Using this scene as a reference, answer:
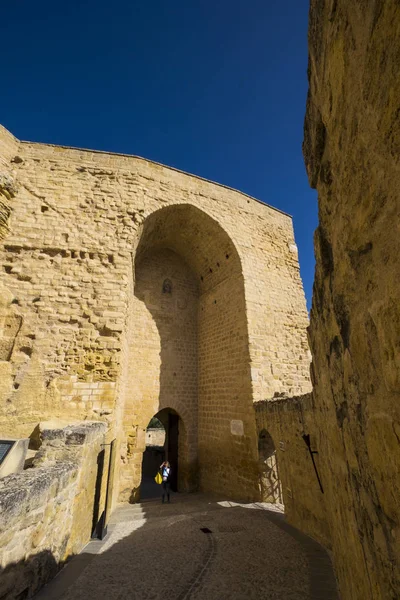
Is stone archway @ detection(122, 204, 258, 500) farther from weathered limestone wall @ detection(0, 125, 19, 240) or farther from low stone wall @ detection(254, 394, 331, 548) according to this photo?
weathered limestone wall @ detection(0, 125, 19, 240)

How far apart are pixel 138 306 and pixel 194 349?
7.37 feet

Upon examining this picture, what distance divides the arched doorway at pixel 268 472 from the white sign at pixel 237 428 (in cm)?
64

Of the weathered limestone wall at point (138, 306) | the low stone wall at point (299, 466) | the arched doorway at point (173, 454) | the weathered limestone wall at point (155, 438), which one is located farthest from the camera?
the weathered limestone wall at point (155, 438)

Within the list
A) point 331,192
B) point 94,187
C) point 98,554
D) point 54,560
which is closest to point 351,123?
point 331,192

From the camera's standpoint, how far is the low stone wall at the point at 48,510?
7.49 feet

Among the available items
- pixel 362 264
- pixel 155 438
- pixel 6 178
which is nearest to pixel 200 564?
pixel 362 264

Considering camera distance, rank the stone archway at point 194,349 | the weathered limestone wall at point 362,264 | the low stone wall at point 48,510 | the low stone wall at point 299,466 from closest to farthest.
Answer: the weathered limestone wall at point 362,264
the low stone wall at point 48,510
the low stone wall at point 299,466
the stone archway at point 194,349

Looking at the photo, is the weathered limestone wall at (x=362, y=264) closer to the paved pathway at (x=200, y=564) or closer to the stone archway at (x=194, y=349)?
the paved pathway at (x=200, y=564)

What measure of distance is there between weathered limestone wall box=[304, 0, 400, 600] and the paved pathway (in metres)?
1.77

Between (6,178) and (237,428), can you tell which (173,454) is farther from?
(6,178)

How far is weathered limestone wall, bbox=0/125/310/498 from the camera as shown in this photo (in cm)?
546

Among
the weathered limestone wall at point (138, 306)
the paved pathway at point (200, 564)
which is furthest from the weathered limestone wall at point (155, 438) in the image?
the paved pathway at point (200, 564)

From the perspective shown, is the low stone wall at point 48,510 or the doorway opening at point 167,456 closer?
the low stone wall at point 48,510

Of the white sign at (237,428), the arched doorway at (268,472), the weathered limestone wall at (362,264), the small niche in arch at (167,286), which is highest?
the small niche in arch at (167,286)
